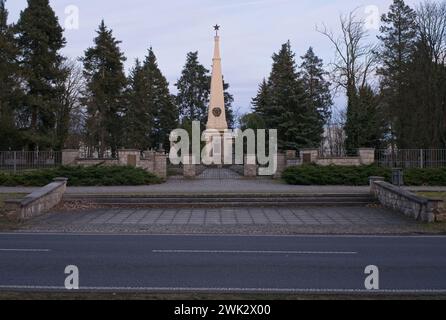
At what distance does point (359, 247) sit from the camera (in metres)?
12.5

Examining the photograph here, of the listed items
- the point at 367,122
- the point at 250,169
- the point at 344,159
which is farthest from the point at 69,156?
the point at 367,122

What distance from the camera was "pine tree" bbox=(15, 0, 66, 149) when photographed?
47.5 metres

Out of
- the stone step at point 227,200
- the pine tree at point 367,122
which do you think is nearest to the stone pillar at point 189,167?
the stone step at point 227,200

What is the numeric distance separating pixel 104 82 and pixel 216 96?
13142mm

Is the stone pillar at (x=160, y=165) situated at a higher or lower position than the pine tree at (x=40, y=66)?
lower

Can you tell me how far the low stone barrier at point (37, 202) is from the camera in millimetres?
17734

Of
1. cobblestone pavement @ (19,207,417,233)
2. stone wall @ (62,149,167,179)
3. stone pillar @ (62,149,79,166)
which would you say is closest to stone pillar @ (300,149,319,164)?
stone wall @ (62,149,167,179)

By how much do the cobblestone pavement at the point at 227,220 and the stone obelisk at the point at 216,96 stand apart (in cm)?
3765

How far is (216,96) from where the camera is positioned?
190 ft

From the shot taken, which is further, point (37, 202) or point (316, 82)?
point (316, 82)

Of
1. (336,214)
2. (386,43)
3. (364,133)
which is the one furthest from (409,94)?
(336,214)

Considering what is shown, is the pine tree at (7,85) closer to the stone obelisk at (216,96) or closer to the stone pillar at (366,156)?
the stone obelisk at (216,96)

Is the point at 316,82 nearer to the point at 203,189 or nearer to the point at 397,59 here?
the point at 397,59
